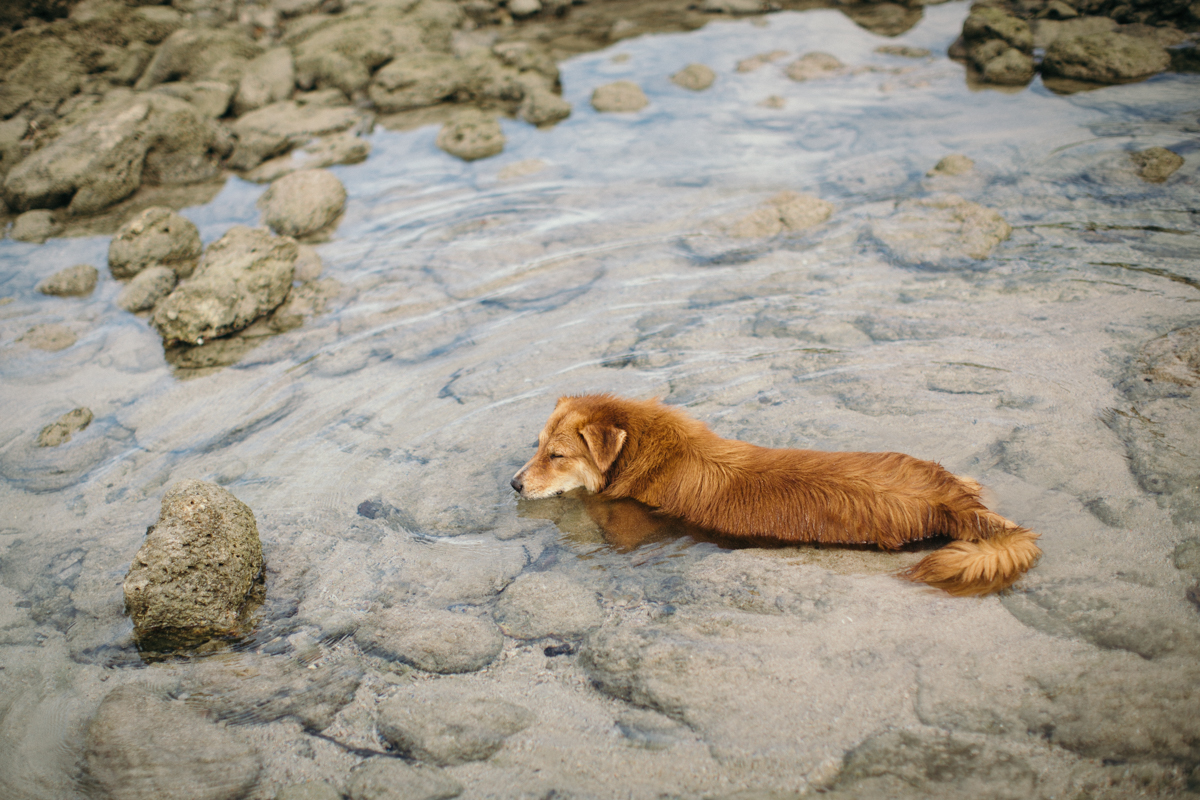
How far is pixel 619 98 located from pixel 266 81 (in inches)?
256

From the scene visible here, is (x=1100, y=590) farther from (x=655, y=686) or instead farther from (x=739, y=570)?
(x=655, y=686)

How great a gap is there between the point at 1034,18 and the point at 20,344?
1575cm

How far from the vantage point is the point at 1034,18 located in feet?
40.0

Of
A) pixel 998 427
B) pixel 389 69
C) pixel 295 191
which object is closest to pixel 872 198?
pixel 998 427

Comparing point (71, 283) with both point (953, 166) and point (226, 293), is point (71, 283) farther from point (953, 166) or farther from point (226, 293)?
point (953, 166)

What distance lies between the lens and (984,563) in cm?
346

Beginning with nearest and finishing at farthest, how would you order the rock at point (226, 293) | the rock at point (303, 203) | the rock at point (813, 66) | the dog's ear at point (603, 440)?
the dog's ear at point (603, 440) → the rock at point (226, 293) → the rock at point (303, 203) → the rock at point (813, 66)

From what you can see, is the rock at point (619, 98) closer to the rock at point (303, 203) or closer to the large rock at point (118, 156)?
the rock at point (303, 203)

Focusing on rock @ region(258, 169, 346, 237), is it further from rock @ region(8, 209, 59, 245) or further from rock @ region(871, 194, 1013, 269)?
rock @ region(871, 194, 1013, 269)

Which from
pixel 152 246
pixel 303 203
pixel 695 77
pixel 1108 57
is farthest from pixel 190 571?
pixel 1108 57

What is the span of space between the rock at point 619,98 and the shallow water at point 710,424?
246 centimetres

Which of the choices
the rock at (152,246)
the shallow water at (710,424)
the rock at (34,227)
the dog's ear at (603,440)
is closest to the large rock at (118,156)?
the rock at (34,227)

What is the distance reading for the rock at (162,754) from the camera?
300cm

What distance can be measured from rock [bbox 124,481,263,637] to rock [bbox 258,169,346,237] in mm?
5801
